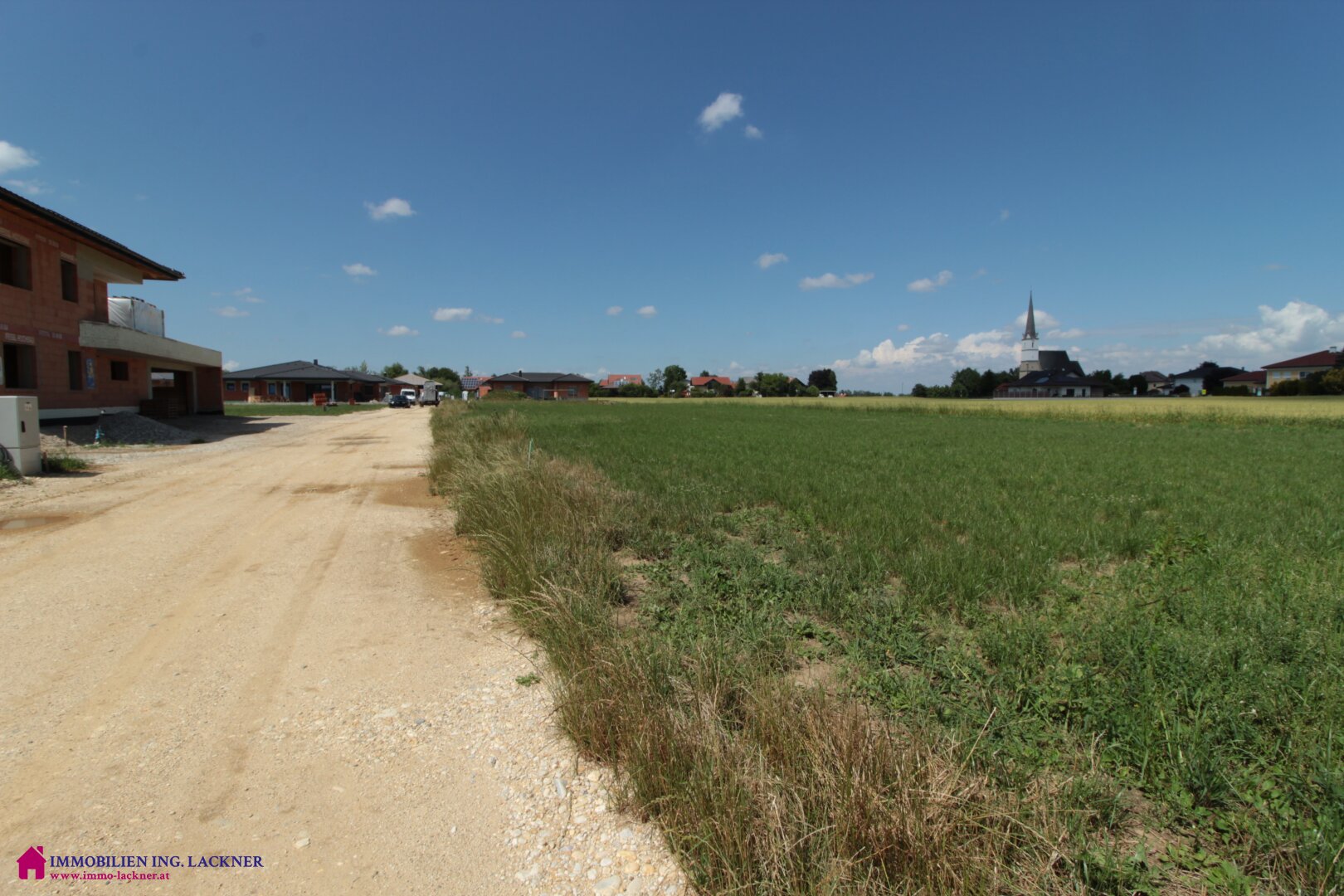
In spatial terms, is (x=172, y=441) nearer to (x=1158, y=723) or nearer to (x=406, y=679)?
(x=406, y=679)

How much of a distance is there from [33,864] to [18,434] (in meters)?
13.4

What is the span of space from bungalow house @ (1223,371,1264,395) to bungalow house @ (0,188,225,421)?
103 m

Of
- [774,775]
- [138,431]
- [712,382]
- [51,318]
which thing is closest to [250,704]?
[774,775]

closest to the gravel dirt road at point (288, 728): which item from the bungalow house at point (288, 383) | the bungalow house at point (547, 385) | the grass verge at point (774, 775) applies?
the grass verge at point (774, 775)

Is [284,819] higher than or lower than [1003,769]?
lower

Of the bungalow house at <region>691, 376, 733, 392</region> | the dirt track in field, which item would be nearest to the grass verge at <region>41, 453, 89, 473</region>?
the dirt track in field

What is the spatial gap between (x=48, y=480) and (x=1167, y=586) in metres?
17.0

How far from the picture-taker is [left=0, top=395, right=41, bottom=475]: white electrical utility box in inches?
444

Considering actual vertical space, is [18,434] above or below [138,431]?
above

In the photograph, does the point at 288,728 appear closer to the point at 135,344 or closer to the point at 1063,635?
the point at 1063,635

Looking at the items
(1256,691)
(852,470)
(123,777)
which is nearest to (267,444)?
(852,470)

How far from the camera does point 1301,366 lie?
72688 millimetres

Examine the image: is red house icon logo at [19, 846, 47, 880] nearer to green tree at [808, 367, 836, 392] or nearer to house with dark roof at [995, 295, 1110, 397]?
house with dark roof at [995, 295, 1110, 397]

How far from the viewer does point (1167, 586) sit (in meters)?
4.78
